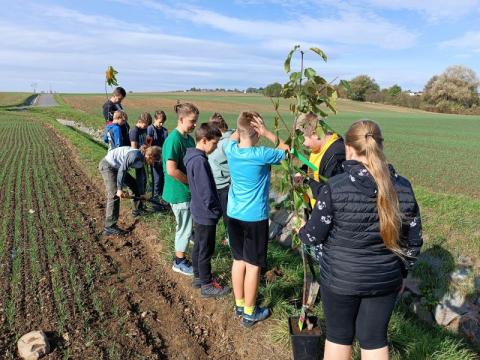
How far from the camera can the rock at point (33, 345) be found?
3482mm

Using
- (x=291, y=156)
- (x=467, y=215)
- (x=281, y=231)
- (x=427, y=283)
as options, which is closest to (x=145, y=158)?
(x=281, y=231)

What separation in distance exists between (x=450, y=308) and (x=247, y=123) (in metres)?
3.08

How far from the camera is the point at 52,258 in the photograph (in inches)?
216

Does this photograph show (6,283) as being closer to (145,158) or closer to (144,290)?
(144,290)

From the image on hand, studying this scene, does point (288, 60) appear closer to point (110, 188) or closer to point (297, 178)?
point (297, 178)

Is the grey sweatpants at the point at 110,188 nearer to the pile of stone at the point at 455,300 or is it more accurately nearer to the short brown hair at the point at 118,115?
the short brown hair at the point at 118,115

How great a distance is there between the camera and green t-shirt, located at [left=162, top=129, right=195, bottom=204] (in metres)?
4.58

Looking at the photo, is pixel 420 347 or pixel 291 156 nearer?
pixel 291 156

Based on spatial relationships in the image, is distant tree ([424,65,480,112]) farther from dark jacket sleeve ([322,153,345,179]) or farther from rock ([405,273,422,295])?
dark jacket sleeve ([322,153,345,179])

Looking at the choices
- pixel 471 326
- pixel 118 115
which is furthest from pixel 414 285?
pixel 118 115

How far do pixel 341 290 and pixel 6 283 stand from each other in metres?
4.05

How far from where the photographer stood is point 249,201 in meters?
3.58

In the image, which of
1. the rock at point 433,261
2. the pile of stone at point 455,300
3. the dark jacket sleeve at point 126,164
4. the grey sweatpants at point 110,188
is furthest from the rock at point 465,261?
the grey sweatpants at point 110,188

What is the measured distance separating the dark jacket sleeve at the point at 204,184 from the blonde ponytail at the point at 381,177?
6.22 ft
